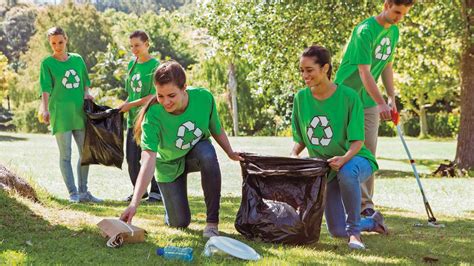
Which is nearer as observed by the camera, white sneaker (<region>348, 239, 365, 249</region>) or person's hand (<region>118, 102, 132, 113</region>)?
white sneaker (<region>348, 239, 365, 249</region>)

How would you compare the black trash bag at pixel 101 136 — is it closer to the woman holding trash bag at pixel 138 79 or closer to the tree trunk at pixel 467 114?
the woman holding trash bag at pixel 138 79

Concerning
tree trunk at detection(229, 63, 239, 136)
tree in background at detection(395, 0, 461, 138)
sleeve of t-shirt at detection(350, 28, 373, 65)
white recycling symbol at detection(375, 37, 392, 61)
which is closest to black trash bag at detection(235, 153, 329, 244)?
sleeve of t-shirt at detection(350, 28, 373, 65)

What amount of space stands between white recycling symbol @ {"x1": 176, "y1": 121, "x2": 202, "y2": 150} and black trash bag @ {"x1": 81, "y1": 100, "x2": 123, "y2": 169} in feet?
6.56

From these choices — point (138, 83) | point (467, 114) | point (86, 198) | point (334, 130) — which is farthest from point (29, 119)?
point (334, 130)

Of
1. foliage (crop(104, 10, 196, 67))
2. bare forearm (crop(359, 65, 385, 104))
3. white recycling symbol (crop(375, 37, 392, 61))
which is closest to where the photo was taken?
bare forearm (crop(359, 65, 385, 104))

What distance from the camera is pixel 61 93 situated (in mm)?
6402

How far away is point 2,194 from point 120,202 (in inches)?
62.5

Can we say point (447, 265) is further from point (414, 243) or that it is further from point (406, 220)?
point (406, 220)

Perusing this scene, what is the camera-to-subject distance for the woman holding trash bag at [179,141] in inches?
171

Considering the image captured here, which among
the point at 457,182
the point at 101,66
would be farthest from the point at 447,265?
the point at 101,66

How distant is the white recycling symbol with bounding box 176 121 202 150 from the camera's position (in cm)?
456

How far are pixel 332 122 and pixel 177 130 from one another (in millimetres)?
979

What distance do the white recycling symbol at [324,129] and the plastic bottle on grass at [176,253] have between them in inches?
46.2

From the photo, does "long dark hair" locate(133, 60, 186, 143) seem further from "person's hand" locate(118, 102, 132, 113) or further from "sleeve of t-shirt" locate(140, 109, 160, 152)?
"person's hand" locate(118, 102, 132, 113)
